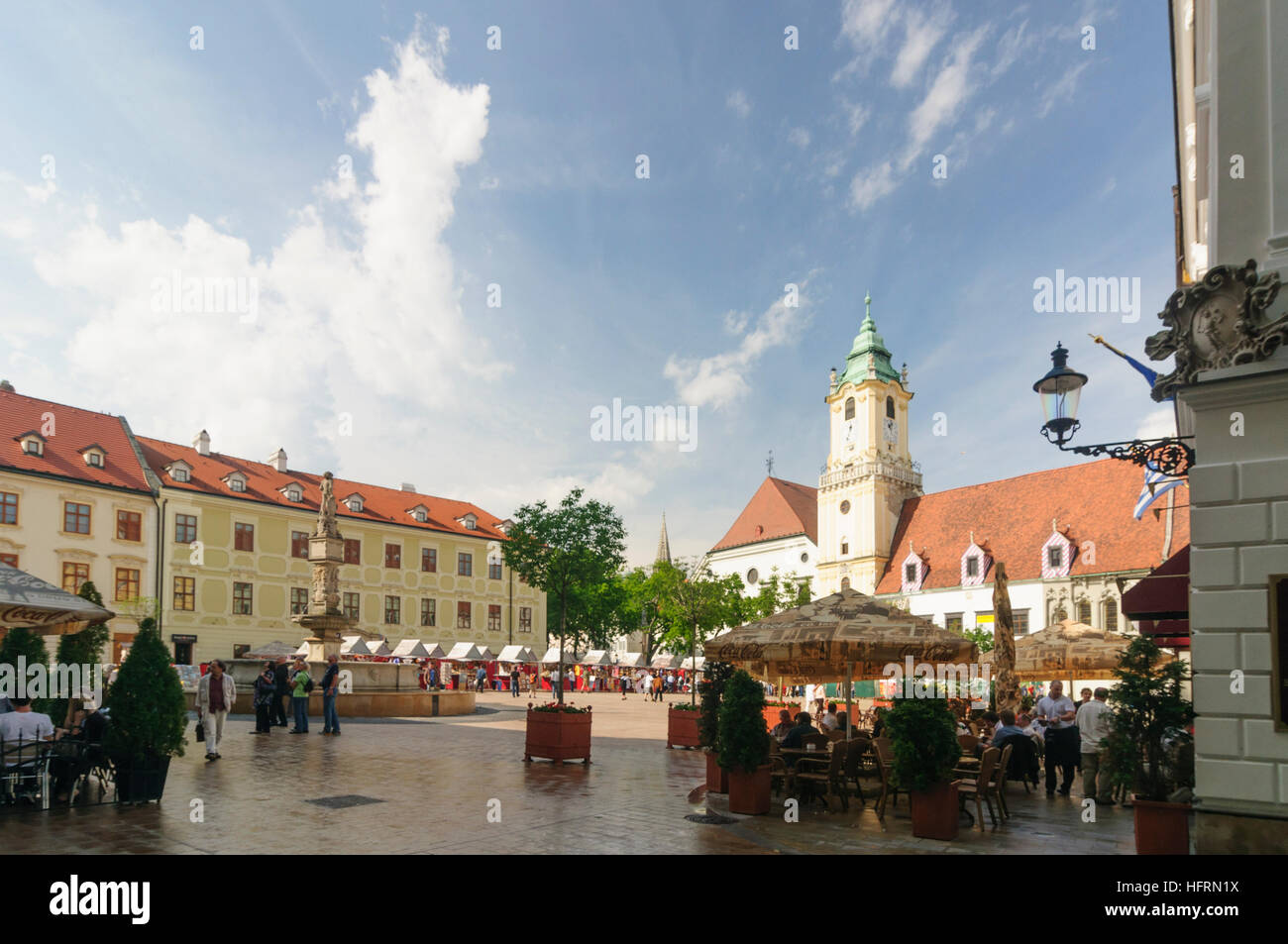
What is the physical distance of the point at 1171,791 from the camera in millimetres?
8109

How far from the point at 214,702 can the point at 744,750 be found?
9.74 metres

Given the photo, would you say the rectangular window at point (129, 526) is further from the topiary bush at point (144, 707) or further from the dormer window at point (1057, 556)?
the dormer window at point (1057, 556)

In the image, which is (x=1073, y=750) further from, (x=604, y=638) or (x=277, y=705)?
(x=604, y=638)

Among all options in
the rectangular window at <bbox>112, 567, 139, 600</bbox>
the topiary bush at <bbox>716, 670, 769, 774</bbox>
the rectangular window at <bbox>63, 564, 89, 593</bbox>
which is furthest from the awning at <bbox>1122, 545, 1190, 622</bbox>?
the rectangular window at <bbox>112, 567, 139, 600</bbox>

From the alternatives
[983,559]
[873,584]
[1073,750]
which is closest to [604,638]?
[873,584]

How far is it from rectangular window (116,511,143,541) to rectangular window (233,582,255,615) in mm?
5780

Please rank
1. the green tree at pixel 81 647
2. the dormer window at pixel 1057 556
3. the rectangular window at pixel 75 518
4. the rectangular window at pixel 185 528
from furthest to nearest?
the dormer window at pixel 1057 556 → the rectangular window at pixel 185 528 → the rectangular window at pixel 75 518 → the green tree at pixel 81 647

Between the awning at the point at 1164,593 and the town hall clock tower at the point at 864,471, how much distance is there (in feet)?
183

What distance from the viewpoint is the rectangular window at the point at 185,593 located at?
45.8m

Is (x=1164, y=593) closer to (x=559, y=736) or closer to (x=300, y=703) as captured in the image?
(x=559, y=736)

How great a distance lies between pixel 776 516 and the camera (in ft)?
269

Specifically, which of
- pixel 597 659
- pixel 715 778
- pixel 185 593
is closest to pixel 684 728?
pixel 715 778

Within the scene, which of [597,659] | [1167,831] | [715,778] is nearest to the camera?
[1167,831]

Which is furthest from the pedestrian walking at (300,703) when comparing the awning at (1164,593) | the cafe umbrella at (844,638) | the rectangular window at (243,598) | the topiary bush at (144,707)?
the rectangular window at (243,598)
